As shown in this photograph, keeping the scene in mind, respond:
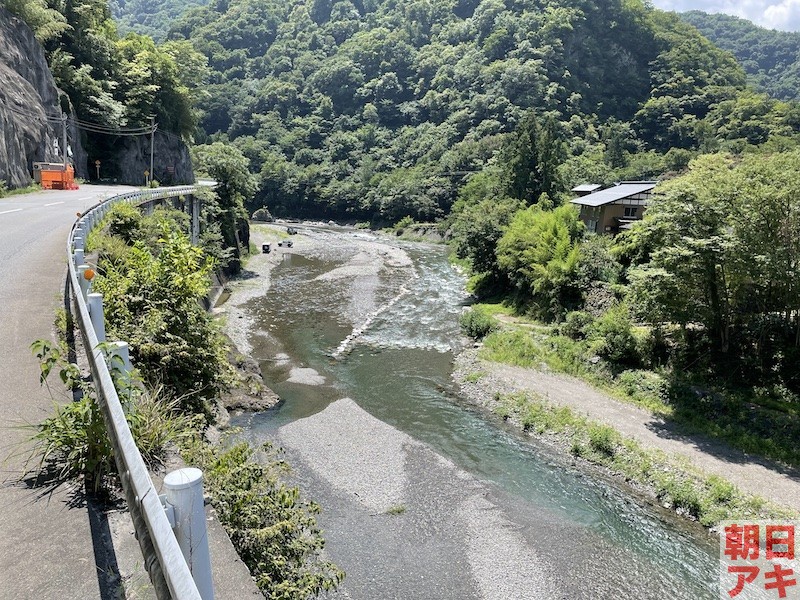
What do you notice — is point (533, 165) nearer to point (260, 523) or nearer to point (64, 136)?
point (64, 136)

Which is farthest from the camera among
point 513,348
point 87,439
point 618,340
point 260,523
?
point 513,348

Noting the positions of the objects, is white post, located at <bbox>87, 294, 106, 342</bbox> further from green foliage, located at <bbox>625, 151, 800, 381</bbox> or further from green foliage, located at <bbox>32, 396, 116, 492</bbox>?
green foliage, located at <bbox>625, 151, 800, 381</bbox>

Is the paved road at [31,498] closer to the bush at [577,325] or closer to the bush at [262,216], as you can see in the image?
the bush at [577,325]

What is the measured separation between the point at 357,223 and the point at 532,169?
150 feet

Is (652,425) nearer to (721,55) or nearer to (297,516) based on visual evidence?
(297,516)

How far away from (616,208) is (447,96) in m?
89.2

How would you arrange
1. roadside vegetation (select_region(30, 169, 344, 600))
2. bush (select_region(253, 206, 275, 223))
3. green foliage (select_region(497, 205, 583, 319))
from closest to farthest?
roadside vegetation (select_region(30, 169, 344, 600)) → green foliage (select_region(497, 205, 583, 319)) → bush (select_region(253, 206, 275, 223))

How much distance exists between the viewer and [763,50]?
151m

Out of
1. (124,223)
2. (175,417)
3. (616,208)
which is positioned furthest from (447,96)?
(175,417)

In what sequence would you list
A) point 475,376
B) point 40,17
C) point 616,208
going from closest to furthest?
point 475,376
point 616,208
point 40,17

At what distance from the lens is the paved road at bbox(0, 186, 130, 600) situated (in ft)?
13.1

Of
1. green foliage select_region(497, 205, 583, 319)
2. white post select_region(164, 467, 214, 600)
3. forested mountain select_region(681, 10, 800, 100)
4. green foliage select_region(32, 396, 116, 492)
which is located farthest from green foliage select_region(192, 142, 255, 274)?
forested mountain select_region(681, 10, 800, 100)

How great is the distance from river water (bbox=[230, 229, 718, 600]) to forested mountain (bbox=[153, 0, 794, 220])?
44533 millimetres

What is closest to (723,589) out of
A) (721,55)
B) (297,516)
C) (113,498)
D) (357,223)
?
(297,516)
